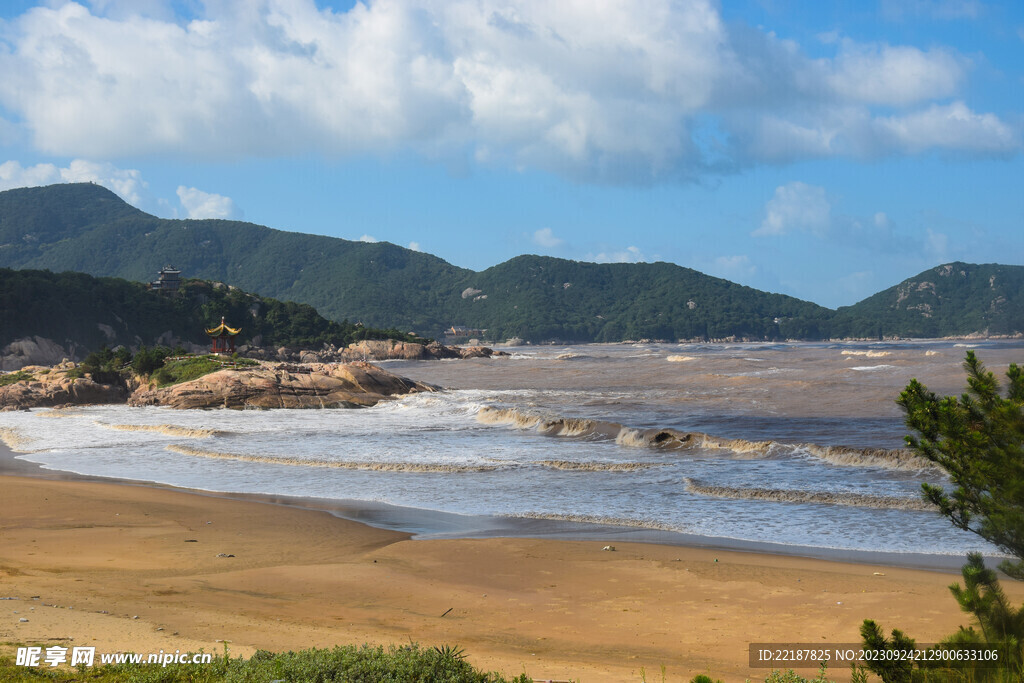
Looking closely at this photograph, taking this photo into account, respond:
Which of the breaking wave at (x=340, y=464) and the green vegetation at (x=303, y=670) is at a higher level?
the green vegetation at (x=303, y=670)

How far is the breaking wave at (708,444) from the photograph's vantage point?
20312mm

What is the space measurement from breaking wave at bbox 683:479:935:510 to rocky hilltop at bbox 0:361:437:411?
2646cm

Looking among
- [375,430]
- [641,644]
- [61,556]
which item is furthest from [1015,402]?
[375,430]

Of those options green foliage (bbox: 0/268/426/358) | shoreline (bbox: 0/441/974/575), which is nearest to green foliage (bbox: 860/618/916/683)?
shoreline (bbox: 0/441/974/575)

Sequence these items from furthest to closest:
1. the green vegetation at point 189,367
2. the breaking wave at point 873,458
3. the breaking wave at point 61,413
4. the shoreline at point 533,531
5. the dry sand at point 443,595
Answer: the green vegetation at point 189,367, the breaking wave at point 61,413, the breaking wave at point 873,458, the shoreline at point 533,531, the dry sand at point 443,595

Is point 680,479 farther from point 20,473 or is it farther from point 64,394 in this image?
point 64,394

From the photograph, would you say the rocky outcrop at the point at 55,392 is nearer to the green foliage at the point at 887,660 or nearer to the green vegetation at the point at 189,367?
the green vegetation at the point at 189,367

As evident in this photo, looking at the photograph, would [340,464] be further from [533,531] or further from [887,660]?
[887,660]

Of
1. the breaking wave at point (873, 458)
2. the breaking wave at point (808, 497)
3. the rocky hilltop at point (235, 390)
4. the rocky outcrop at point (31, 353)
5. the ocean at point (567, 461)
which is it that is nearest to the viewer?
the ocean at point (567, 461)

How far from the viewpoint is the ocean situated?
14.2 m

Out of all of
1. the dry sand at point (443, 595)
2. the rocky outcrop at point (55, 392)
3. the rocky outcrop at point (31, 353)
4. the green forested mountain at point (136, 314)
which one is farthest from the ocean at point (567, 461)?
the green forested mountain at point (136, 314)

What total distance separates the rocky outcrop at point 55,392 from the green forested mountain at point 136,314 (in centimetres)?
4407

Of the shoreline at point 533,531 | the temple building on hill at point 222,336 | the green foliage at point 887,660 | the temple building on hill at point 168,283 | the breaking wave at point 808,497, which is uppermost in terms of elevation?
the temple building on hill at point 168,283

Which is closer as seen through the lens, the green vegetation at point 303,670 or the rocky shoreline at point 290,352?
the green vegetation at point 303,670
